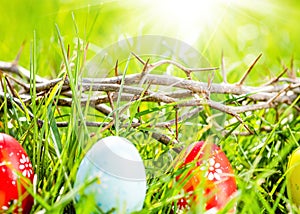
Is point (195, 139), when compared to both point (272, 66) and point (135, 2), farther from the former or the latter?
point (135, 2)

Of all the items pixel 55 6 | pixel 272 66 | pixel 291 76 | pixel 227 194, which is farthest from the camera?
pixel 55 6

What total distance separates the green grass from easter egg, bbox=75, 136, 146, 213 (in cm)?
2

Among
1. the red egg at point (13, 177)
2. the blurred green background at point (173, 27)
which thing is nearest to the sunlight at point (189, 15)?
the blurred green background at point (173, 27)

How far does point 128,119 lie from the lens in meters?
1.04

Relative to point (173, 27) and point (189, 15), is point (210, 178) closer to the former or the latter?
point (189, 15)

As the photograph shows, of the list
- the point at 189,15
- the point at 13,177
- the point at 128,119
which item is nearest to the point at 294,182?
the point at 128,119

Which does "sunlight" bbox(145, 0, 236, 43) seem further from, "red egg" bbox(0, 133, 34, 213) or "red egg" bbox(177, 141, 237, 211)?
"red egg" bbox(0, 133, 34, 213)

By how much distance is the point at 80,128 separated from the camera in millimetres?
946

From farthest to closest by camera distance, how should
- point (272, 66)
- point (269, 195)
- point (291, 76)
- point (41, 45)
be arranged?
point (272, 66), point (41, 45), point (291, 76), point (269, 195)

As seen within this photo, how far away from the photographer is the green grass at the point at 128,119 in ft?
2.90

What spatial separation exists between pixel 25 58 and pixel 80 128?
40.1 inches

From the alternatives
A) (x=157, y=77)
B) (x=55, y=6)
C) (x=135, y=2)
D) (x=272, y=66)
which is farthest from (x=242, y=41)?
(x=157, y=77)

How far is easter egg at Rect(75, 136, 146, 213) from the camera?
81cm

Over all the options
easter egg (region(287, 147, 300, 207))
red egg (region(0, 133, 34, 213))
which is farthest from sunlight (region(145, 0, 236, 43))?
red egg (region(0, 133, 34, 213))
